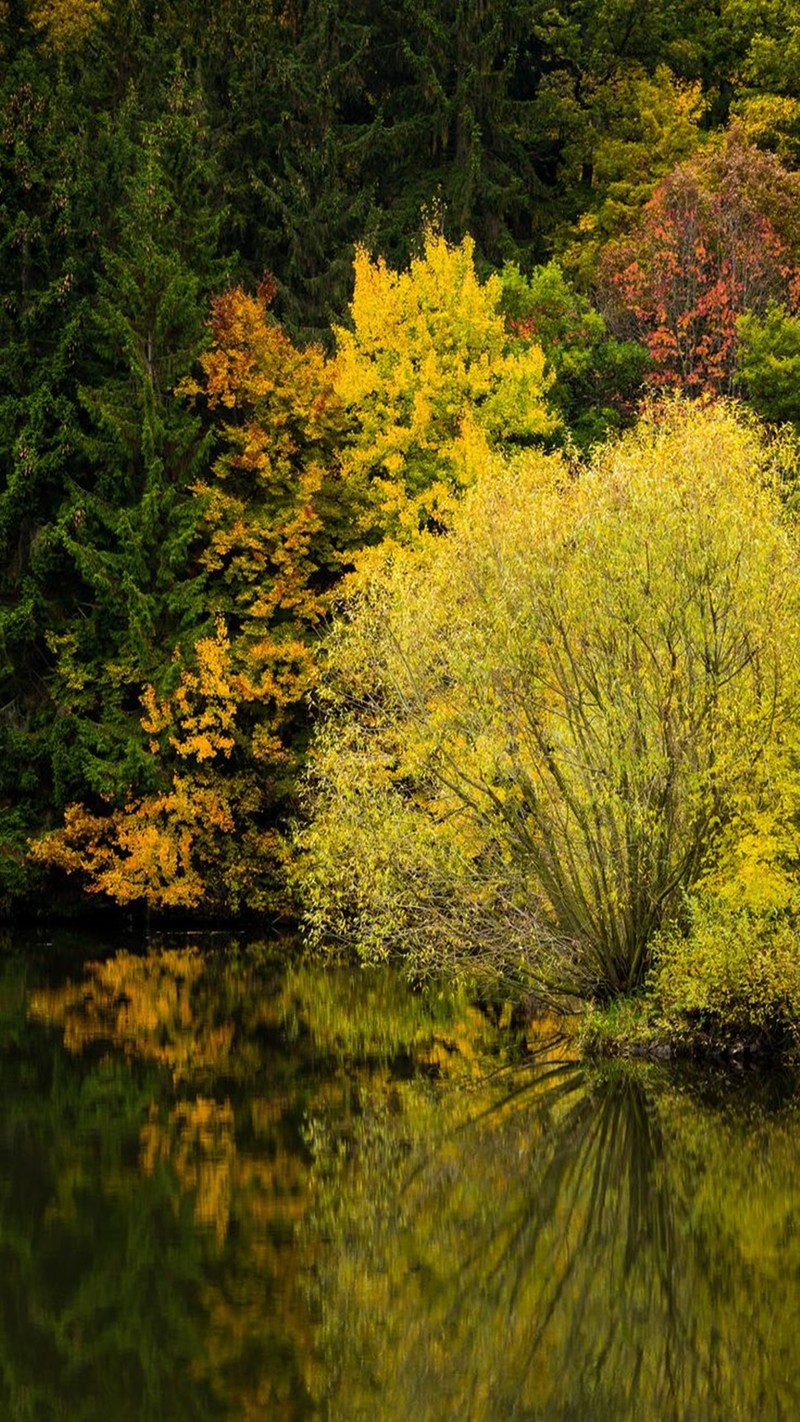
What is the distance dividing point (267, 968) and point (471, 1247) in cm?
1749

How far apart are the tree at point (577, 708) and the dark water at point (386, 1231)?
6.02 ft

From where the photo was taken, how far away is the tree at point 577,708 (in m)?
22.2

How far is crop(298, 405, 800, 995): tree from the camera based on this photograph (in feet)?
72.7

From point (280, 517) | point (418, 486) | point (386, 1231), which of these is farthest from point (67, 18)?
point (386, 1231)

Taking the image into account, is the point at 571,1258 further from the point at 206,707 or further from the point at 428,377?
the point at 428,377

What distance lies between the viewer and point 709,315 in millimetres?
42719

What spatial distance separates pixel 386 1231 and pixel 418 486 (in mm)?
23927

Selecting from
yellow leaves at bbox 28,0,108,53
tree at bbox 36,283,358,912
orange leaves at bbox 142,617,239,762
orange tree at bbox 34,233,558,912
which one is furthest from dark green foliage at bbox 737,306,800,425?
yellow leaves at bbox 28,0,108,53

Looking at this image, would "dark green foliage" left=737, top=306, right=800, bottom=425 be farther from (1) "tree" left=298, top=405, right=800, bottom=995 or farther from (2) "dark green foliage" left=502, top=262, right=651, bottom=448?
(1) "tree" left=298, top=405, right=800, bottom=995

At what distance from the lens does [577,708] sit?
2280 cm

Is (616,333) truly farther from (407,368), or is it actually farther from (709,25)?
(709,25)

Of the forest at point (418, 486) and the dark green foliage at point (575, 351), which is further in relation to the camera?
the dark green foliage at point (575, 351)

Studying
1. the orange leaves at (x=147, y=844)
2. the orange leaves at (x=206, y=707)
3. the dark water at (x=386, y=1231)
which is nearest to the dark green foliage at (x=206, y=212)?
the orange leaves at (x=206, y=707)

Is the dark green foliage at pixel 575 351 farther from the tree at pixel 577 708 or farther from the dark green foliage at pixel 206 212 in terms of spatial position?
the tree at pixel 577 708
